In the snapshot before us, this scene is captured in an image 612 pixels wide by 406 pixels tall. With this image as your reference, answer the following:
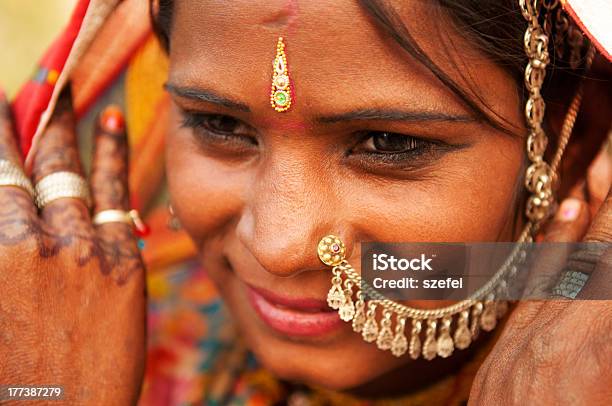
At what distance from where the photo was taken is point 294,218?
1.42 m

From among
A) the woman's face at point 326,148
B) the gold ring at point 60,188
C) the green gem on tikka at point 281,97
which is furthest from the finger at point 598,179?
the gold ring at point 60,188

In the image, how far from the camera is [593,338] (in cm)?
118

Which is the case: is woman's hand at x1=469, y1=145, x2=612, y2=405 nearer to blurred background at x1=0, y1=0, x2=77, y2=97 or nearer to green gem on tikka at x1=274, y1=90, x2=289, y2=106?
green gem on tikka at x1=274, y1=90, x2=289, y2=106

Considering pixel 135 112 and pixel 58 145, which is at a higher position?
pixel 58 145

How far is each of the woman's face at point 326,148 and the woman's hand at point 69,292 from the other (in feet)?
0.79

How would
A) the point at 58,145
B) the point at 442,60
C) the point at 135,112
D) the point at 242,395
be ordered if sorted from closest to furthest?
the point at 442,60 → the point at 58,145 → the point at 242,395 → the point at 135,112

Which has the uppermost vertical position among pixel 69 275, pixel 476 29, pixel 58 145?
pixel 476 29

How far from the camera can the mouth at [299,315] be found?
1562mm

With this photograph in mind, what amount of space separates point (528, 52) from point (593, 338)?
1.76 ft

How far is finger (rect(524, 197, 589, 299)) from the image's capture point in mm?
1467

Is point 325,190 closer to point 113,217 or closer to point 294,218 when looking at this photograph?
point 294,218

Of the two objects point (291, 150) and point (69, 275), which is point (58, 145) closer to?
point (69, 275)

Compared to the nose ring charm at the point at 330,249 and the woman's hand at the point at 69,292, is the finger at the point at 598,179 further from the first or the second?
the woman's hand at the point at 69,292

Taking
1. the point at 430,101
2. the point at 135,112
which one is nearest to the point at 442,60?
the point at 430,101
